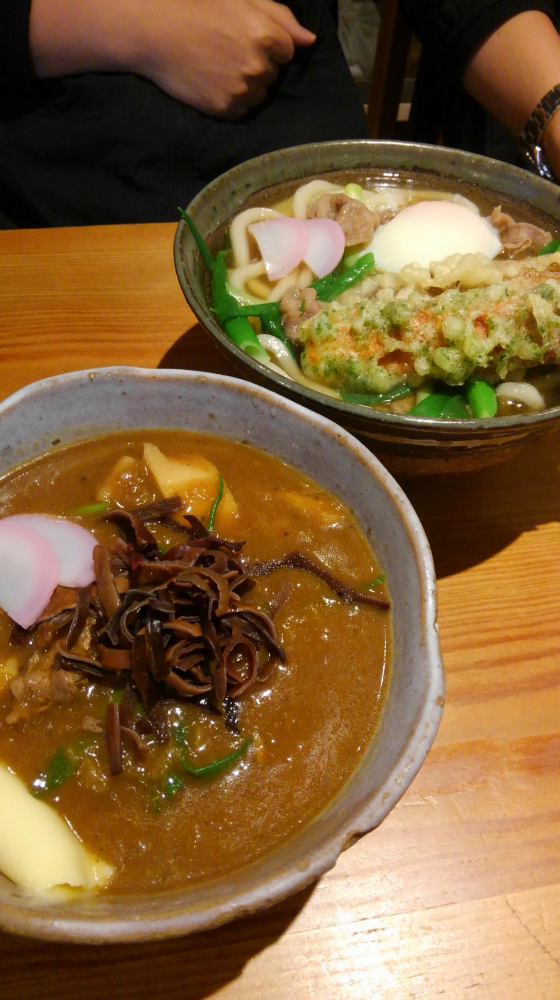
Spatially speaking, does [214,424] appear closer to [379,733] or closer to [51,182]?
[379,733]

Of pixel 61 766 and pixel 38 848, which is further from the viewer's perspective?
pixel 61 766

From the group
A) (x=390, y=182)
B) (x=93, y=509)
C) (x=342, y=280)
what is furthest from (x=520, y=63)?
(x=93, y=509)

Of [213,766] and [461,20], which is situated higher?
[461,20]

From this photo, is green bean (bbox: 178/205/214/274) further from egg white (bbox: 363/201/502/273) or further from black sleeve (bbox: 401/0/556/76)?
black sleeve (bbox: 401/0/556/76)

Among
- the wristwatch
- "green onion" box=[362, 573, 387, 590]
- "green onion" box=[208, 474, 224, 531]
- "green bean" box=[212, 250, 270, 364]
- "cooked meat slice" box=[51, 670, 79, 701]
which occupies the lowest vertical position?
"cooked meat slice" box=[51, 670, 79, 701]

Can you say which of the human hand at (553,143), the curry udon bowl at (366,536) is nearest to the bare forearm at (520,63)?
the human hand at (553,143)

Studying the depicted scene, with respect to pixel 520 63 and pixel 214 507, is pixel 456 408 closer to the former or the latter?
pixel 214 507

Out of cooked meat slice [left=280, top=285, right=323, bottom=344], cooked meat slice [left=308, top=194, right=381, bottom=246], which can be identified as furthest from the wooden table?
cooked meat slice [left=308, top=194, right=381, bottom=246]
